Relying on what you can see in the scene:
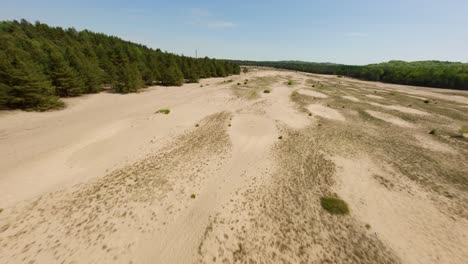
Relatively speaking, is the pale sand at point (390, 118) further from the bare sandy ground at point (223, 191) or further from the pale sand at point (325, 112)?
the pale sand at point (325, 112)

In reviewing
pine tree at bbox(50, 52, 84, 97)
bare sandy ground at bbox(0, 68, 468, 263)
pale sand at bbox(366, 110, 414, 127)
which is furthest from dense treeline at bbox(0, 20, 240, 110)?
pale sand at bbox(366, 110, 414, 127)

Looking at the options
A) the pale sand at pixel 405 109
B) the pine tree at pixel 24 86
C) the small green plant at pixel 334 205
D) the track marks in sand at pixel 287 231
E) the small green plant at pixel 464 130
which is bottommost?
the track marks in sand at pixel 287 231

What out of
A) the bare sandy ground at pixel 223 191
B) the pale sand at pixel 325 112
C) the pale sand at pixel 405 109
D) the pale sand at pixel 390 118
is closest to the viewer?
the bare sandy ground at pixel 223 191

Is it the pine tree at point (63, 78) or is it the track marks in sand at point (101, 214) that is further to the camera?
the pine tree at point (63, 78)

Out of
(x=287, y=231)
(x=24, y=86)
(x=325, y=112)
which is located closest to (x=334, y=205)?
(x=287, y=231)

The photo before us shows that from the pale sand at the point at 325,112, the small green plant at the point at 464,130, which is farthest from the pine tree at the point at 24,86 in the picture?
the small green plant at the point at 464,130

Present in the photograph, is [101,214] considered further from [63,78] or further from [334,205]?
[63,78]

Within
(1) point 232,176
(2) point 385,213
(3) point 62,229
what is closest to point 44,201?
(3) point 62,229
